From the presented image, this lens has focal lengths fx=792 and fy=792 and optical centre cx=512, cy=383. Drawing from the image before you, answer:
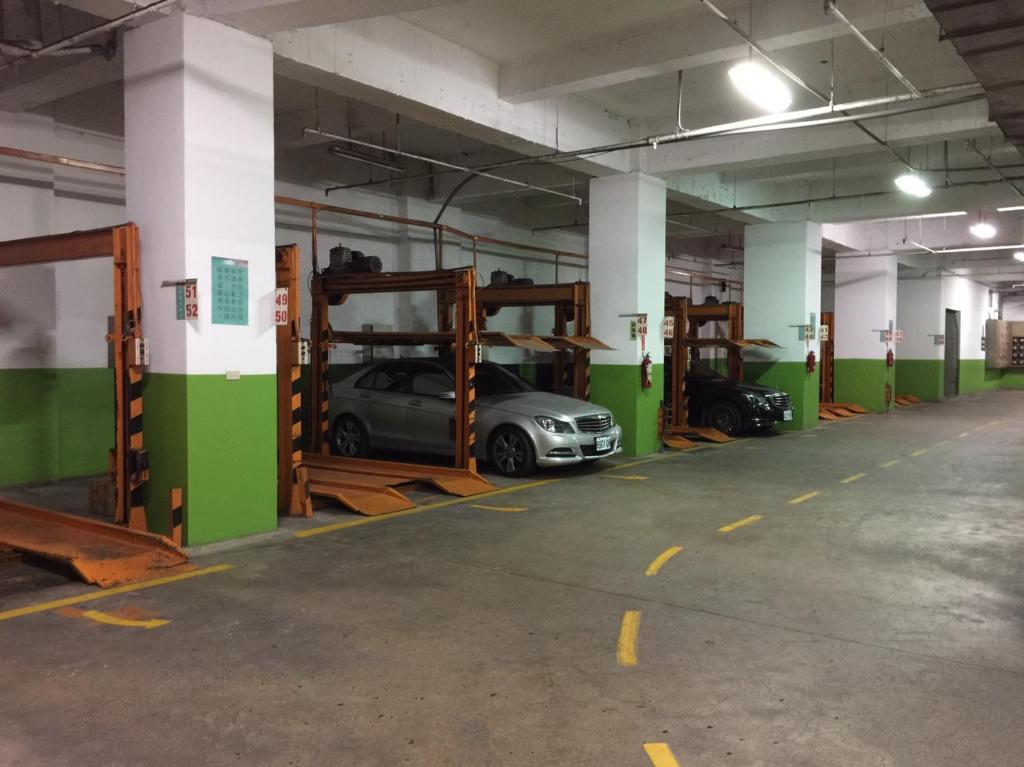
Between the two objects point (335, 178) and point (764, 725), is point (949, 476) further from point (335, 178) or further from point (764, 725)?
point (335, 178)

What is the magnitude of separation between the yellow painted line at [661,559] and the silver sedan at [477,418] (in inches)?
125

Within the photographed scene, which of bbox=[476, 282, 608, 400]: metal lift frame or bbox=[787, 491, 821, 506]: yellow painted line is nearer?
bbox=[787, 491, 821, 506]: yellow painted line

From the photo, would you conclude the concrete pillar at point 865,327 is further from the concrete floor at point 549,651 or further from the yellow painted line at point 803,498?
the concrete floor at point 549,651

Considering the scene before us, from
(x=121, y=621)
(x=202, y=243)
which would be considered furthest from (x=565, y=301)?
(x=121, y=621)

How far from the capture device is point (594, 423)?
9.66 meters

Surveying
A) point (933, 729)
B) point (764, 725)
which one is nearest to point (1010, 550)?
point (933, 729)

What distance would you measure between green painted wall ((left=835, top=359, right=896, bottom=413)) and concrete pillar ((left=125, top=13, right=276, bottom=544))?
16860 mm

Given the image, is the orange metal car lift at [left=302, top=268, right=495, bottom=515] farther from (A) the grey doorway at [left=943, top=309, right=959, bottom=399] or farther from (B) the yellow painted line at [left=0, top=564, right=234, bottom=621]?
(A) the grey doorway at [left=943, top=309, right=959, bottom=399]

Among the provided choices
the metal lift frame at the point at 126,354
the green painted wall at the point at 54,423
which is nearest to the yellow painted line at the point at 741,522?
the metal lift frame at the point at 126,354

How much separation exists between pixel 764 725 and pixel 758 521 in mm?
4075

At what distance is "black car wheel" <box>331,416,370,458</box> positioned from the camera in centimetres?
1045

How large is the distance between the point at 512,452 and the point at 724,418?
6.03m

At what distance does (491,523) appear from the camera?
7.09 metres

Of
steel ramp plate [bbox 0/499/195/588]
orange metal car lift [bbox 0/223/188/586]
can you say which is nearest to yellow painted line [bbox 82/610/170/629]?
steel ramp plate [bbox 0/499/195/588]
